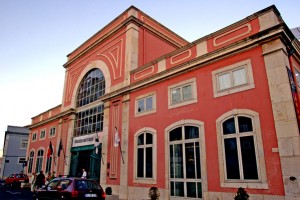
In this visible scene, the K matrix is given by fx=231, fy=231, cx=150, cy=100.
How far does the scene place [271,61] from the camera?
8.91 metres

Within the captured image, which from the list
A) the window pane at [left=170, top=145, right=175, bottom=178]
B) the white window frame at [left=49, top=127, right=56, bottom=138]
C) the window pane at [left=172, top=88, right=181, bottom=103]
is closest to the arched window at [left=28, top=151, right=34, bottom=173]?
the white window frame at [left=49, top=127, right=56, bottom=138]

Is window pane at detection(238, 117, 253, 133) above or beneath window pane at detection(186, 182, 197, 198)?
above

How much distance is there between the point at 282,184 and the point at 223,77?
480 cm

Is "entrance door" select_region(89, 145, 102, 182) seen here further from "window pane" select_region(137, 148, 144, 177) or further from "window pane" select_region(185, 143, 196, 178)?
"window pane" select_region(185, 143, 196, 178)

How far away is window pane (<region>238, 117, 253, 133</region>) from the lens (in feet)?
29.5

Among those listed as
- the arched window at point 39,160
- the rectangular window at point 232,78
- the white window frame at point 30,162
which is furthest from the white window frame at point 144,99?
the white window frame at point 30,162

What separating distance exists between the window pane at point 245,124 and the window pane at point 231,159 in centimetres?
55

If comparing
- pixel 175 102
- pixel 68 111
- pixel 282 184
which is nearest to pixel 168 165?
pixel 175 102

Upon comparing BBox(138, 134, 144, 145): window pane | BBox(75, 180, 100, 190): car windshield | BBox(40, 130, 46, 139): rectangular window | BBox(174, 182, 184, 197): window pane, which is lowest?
BBox(174, 182, 184, 197): window pane

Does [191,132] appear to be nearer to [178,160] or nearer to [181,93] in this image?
[178,160]

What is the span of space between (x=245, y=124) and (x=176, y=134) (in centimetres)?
355

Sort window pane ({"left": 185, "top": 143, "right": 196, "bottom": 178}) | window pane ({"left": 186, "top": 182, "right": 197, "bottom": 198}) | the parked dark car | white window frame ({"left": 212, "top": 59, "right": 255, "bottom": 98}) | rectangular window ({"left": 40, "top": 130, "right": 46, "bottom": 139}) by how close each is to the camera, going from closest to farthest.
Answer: the parked dark car → white window frame ({"left": 212, "top": 59, "right": 255, "bottom": 98}) → window pane ({"left": 186, "top": 182, "right": 197, "bottom": 198}) → window pane ({"left": 185, "top": 143, "right": 196, "bottom": 178}) → rectangular window ({"left": 40, "top": 130, "right": 46, "bottom": 139})

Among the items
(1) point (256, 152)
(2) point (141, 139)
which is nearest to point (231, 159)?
(1) point (256, 152)

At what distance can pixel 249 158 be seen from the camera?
28.5 feet
